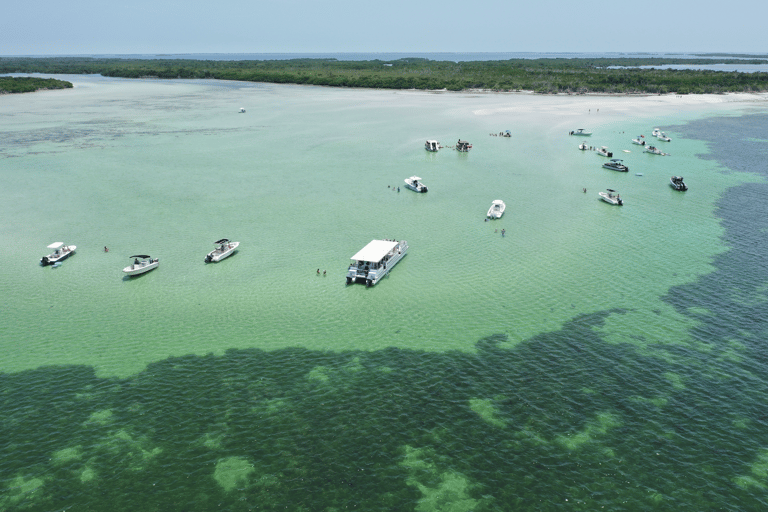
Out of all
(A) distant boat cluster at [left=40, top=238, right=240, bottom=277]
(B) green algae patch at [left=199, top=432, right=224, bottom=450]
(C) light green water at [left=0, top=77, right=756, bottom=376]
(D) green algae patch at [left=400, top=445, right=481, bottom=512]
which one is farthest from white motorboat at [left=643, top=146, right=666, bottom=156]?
(B) green algae patch at [left=199, top=432, right=224, bottom=450]

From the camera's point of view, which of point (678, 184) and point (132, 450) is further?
point (678, 184)

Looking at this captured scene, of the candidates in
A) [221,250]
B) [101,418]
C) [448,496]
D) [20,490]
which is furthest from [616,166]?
[20,490]

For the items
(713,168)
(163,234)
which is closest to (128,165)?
(163,234)

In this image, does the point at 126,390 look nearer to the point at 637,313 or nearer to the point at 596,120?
the point at 637,313

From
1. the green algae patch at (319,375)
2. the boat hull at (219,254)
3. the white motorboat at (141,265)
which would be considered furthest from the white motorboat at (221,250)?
the green algae patch at (319,375)

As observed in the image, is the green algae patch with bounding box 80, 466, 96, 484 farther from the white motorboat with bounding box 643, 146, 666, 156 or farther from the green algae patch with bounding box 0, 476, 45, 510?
the white motorboat with bounding box 643, 146, 666, 156

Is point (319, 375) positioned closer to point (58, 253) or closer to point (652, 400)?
point (652, 400)

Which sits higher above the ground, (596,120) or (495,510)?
(596,120)
